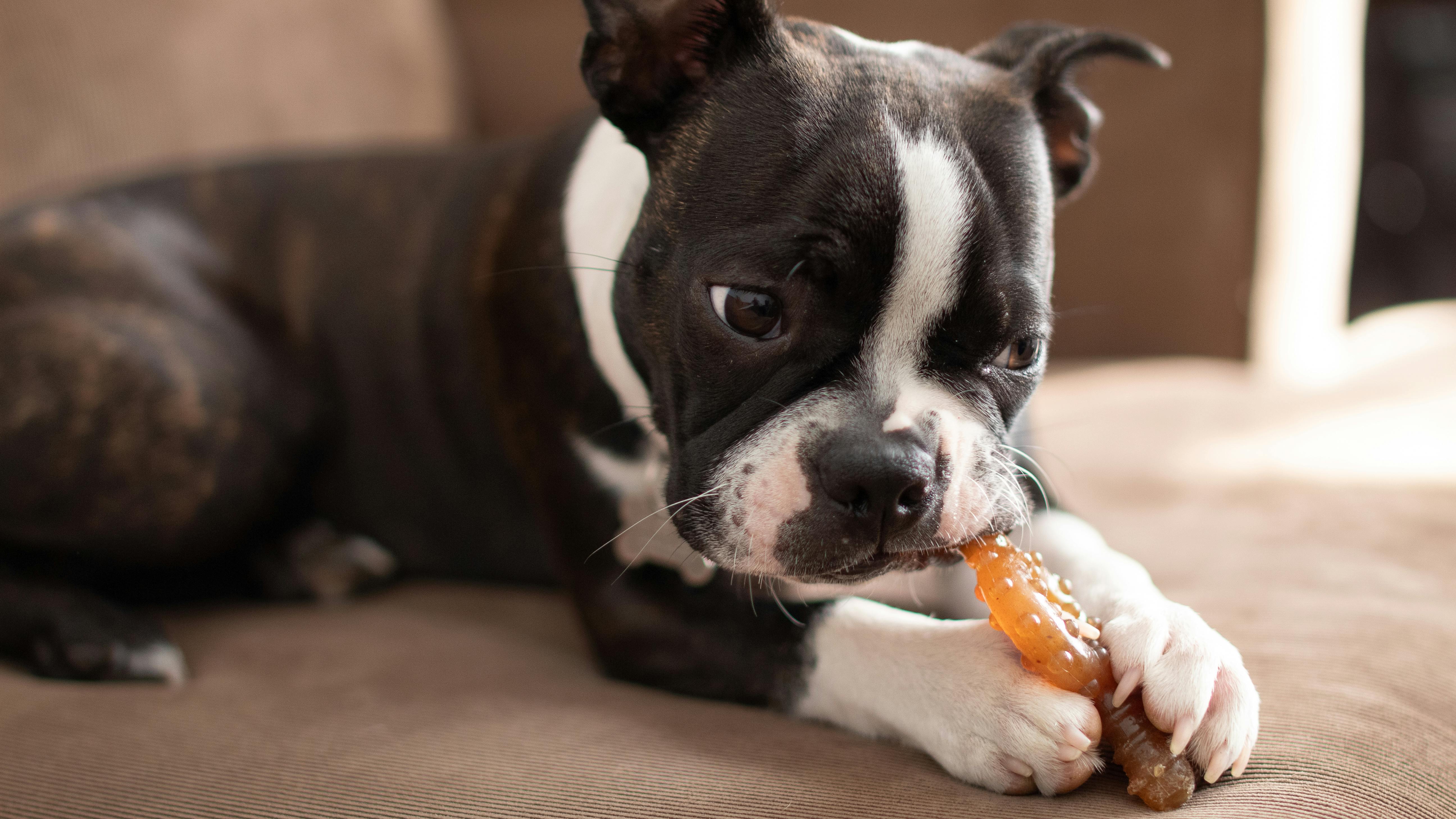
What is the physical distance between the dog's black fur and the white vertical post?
73.2 inches

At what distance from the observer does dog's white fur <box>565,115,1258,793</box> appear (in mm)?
1277

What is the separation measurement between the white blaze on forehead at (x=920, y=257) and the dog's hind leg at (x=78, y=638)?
1.54 metres

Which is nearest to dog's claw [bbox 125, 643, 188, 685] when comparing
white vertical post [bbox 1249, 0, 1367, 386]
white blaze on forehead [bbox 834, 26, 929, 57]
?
white blaze on forehead [bbox 834, 26, 929, 57]

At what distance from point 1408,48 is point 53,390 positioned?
5.99m

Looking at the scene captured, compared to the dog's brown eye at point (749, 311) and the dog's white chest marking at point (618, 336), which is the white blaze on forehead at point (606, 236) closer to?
the dog's white chest marking at point (618, 336)

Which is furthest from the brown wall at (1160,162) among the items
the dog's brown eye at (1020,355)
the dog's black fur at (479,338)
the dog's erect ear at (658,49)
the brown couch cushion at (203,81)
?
the dog's erect ear at (658,49)

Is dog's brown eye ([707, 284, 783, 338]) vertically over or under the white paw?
over

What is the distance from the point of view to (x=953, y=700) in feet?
4.53

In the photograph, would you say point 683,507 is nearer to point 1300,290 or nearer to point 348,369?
point 348,369

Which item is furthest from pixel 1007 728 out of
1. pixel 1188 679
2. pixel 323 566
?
pixel 323 566

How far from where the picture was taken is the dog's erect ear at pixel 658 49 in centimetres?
163

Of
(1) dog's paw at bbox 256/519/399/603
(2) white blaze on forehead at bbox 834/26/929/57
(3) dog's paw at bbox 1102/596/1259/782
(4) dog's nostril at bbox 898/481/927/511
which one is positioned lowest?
(1) dog's paw at bbox 256/519/399/603

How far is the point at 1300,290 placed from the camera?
3697 mm

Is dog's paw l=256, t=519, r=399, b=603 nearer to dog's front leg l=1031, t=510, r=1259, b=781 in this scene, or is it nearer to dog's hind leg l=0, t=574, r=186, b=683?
dog's hind leg l=0, t=574, r=186, b=683
